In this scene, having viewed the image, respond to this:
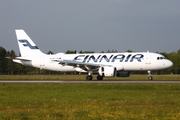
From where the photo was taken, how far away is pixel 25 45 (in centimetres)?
5803

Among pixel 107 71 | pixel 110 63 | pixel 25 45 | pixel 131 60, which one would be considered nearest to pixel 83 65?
pixel 110 63

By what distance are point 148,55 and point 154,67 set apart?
179 cm

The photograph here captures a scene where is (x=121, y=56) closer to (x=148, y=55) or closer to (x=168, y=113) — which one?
(x=148, y=55)

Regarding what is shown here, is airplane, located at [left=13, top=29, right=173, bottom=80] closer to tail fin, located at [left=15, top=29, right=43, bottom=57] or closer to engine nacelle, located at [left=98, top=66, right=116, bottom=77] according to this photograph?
engine nacelle, located at [left=98, top=66, right=116, bottom=77]

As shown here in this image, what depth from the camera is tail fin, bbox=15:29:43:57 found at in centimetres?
5769

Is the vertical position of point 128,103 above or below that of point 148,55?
below

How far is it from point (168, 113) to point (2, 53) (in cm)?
11956

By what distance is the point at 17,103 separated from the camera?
1947 cm

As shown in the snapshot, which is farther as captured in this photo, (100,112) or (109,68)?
(109,68)

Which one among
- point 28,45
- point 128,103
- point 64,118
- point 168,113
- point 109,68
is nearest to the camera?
point 64,118

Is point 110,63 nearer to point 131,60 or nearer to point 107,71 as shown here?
point 107,71

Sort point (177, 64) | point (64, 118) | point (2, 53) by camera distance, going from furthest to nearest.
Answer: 1. point (2, 53)
2. point (177, 64)
3. point (64, 118)

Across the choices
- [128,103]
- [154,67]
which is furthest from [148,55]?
[128,103]

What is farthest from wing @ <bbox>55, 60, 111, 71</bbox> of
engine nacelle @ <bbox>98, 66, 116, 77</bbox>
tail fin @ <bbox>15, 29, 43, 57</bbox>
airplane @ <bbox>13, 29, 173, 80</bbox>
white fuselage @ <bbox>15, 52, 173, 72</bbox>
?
tail fin @ <bbox>15, 29, 43, 57</bbox>
